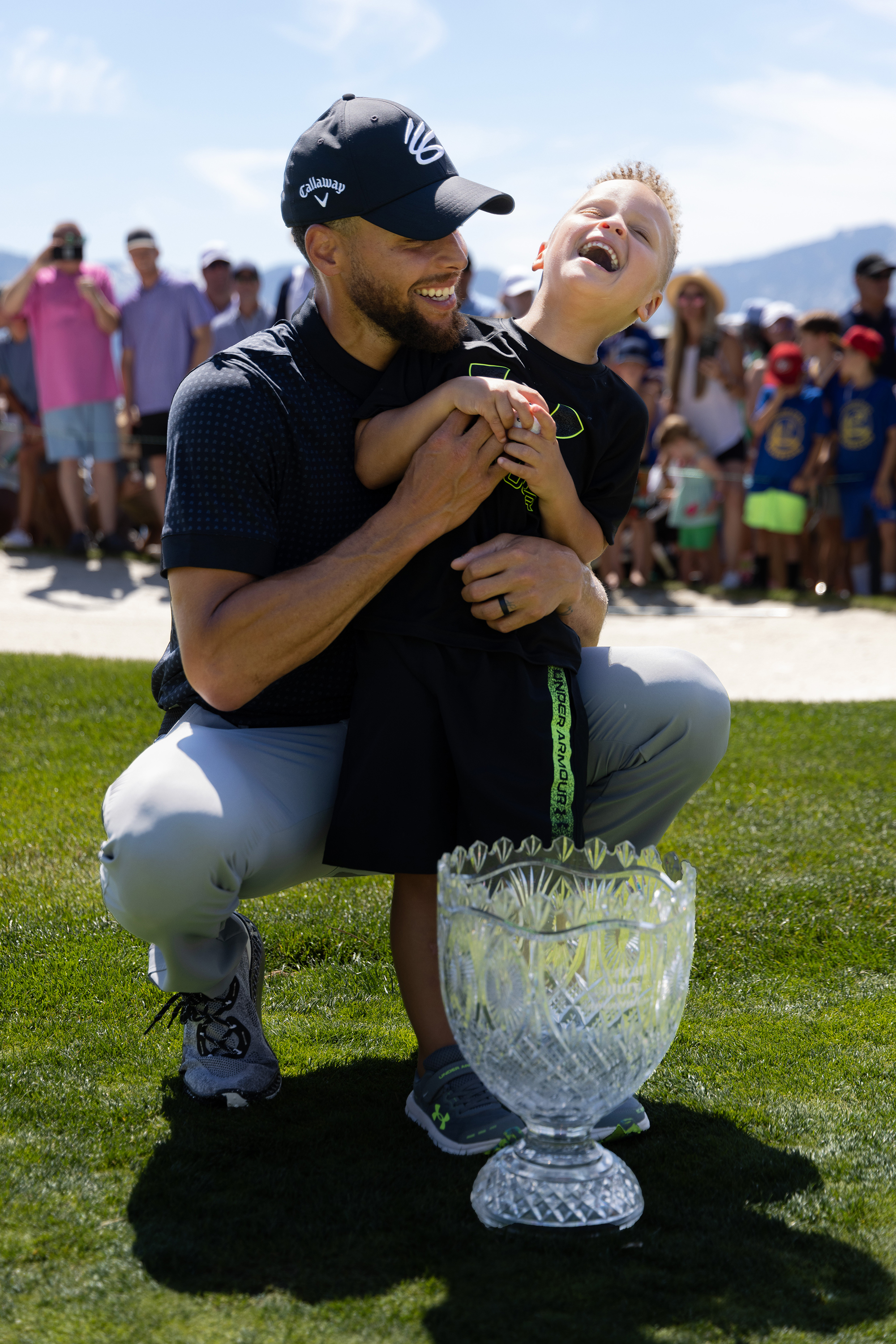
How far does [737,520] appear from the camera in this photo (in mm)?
8203

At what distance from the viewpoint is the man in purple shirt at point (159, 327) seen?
7.91 metres

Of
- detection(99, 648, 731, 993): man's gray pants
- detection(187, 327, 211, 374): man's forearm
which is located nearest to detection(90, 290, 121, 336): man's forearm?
detection(187, 327, 211, 374): man's forearm

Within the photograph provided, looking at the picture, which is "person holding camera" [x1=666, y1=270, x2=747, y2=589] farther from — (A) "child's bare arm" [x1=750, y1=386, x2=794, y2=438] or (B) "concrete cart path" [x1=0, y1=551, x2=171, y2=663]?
(B) "concrete cart path" [x1=0, y1=551, x2=171, y2=663]

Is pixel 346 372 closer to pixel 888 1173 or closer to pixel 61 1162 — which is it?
pixel 61 1162

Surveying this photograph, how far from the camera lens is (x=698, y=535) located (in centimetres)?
838

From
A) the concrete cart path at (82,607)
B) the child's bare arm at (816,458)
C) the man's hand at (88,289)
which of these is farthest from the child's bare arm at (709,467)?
the man's hand at (88,289)

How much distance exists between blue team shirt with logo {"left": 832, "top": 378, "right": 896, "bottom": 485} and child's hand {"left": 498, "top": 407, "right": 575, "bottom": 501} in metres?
5.99

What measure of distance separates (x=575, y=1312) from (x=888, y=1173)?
0.58m

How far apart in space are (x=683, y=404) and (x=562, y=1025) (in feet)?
22.9

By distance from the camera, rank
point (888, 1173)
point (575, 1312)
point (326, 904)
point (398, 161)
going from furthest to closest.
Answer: point (326, 904), point (398, 161), point (888, 1173), point (575, 1312)

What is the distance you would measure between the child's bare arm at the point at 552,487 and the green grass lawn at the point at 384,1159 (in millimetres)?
908

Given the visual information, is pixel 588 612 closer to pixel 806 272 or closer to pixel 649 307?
pixel 649 307

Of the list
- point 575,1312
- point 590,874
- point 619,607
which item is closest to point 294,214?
point 590,874

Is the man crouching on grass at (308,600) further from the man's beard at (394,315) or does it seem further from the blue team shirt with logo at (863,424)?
the blue team shirt with logo at (863,424)
